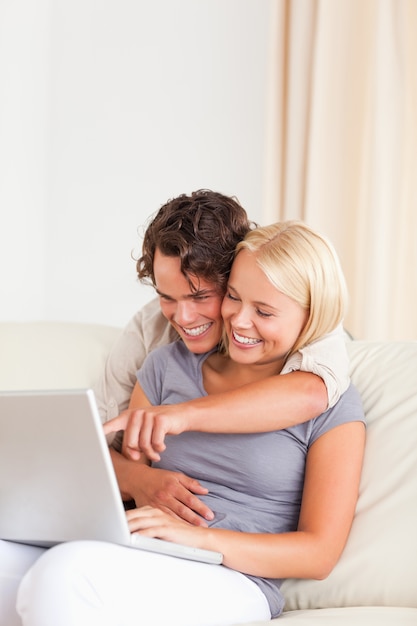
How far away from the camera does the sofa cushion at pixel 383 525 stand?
1488mm

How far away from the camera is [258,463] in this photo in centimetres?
151

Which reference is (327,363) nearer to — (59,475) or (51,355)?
(59,475)

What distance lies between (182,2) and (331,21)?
28.6 inches

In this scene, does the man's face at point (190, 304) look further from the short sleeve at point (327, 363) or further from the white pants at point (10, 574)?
the white pants at point (10, 574)

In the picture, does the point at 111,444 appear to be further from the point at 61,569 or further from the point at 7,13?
the point at 7,13

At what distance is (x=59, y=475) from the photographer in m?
1.17

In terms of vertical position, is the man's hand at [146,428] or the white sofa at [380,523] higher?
the man's hand at [146,428]

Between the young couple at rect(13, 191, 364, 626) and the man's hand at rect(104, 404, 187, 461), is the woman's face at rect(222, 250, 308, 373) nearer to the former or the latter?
the young couple at rect(13, 191, 364, 626)

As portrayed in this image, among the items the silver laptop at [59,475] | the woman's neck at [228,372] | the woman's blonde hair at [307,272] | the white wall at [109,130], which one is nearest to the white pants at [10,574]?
the silver laptop at [59,475]

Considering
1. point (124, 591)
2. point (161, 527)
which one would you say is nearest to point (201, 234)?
point (161, 527)

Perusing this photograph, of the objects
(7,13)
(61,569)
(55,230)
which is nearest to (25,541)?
(61,569)

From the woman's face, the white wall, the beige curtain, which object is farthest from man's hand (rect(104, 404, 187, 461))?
the white wall

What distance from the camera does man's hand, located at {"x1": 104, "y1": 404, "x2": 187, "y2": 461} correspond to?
4.35ft

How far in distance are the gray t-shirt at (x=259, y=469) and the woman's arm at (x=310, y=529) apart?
31 mm
